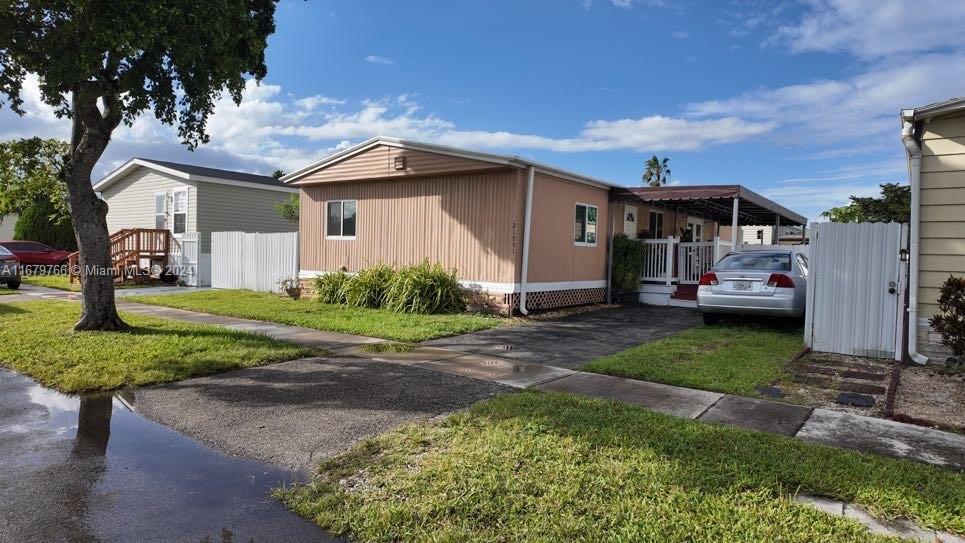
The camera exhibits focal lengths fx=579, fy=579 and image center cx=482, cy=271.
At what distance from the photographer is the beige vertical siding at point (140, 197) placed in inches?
811

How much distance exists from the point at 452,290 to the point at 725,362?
6441 mm

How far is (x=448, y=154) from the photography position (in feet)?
40.8

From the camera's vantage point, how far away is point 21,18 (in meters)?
7.50

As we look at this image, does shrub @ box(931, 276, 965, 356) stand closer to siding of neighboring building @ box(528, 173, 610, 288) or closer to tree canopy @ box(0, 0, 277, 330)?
siding of neighboring building @ box(528, 173, 610, 288)

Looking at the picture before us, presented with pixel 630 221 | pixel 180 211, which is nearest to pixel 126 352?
pixel 630 221

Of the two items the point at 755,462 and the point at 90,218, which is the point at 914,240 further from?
the point at 90,218

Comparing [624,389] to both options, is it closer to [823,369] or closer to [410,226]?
[823,369]

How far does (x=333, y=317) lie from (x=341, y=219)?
15.3 ft

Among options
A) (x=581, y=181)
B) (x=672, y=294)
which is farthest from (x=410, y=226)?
(x=672, y=294)

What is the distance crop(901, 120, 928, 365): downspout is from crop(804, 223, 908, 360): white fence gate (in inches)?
4.0

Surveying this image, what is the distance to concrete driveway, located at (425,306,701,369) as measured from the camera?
8.16 m

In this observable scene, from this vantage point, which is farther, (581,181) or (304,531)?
(581,181)

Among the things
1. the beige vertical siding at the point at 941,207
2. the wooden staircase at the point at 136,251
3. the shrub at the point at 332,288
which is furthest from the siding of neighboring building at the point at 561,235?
the wooden staircase at the point at 136,251

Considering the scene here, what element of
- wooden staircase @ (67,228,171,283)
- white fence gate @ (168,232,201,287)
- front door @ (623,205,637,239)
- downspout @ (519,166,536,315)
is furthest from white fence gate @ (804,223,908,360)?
wooden staircase @ (67,228,171,283)
